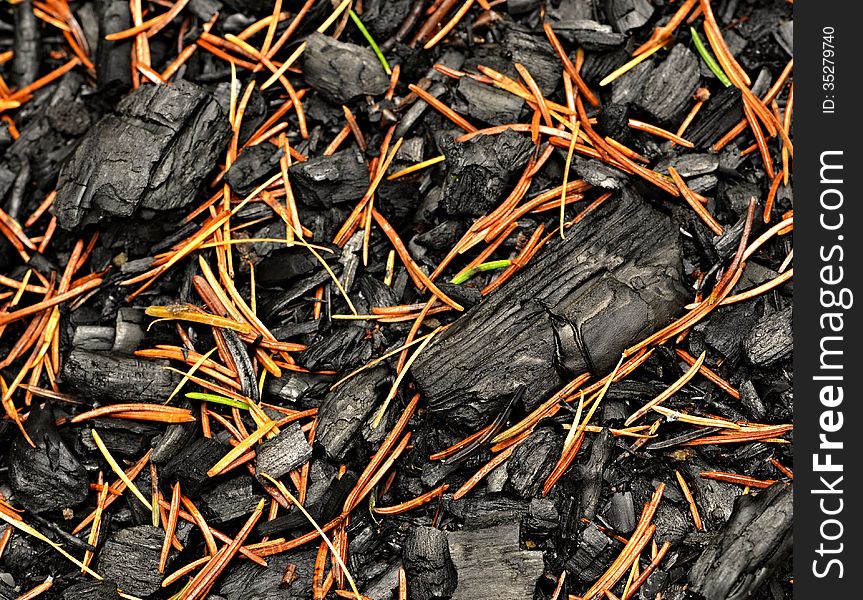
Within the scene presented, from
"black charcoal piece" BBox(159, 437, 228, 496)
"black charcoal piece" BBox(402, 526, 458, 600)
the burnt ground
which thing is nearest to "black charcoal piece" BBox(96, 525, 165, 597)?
the burnt ground

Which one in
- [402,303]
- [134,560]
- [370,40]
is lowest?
[134,560]

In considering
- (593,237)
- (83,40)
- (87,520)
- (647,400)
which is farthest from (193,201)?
(647,400)

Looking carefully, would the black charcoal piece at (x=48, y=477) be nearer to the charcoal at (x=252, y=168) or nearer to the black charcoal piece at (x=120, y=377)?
the black charcoal piece at (x=120, y=377)

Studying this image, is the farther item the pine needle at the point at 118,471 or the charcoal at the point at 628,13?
the charcoal at the point at 628,13

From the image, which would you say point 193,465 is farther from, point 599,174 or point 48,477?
point 599,174

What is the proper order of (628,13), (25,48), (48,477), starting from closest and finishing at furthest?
1. (48,477)
2. (628,13)
3. (25,48)

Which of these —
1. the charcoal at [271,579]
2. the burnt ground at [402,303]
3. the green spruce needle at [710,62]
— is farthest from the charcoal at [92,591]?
the green spruce needle at [710,62]

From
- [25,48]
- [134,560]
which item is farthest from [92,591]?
[25,48]
